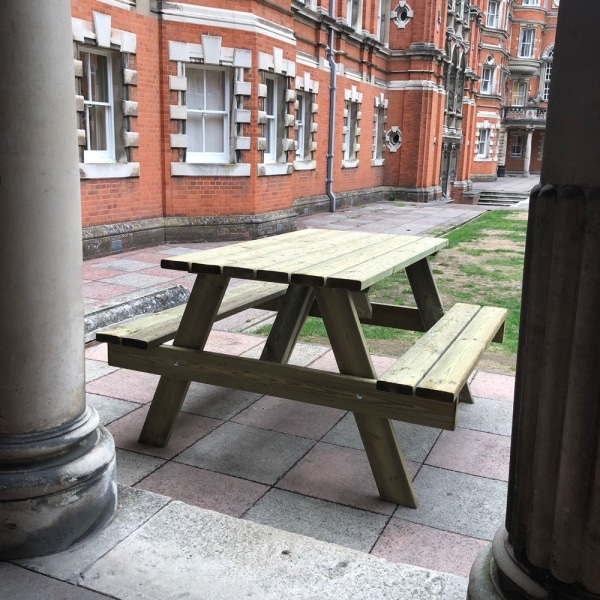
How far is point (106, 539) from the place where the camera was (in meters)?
2.36

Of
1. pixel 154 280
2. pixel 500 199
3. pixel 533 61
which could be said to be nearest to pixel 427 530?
pixel 154 280

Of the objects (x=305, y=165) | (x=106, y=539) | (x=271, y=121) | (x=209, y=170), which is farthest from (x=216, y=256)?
(x=305, y=165)

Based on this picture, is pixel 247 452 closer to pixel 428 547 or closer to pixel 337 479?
pixel 337 479

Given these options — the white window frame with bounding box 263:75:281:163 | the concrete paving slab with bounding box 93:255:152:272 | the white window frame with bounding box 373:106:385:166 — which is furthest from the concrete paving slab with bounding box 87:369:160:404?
Answer: the white window frame with bounding box 373:106:385:166

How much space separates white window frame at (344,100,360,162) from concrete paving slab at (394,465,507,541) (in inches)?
661

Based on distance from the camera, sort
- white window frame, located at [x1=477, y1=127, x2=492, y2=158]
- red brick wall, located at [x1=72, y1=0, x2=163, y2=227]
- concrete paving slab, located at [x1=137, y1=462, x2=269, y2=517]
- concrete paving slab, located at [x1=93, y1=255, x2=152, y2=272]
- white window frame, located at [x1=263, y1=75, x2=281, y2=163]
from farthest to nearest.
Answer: white window frame, located at [x1=477, y1=127, x2=492, y2=158] < white window frame, located at [x1=263, y1=75, x2=281, y2=163] < red brick wall, located at [x1=72, y1=0, x2=163, y2=227] < concrete paving slab, located at [x1=93, y1=255, x2=152, y2=272] < concrete paving slab, located at [x1=137, y1=462, x2=269, y2=517]

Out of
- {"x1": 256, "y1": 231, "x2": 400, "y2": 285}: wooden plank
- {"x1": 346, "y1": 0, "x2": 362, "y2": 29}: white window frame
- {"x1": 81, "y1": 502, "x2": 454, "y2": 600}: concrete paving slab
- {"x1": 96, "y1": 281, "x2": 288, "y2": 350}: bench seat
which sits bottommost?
{"x1": 81, "y1": 502, "x2": 454, "y2": 600}: concrete paving slab

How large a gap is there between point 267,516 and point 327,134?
15.7m

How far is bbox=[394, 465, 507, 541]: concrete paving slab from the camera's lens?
2.91m

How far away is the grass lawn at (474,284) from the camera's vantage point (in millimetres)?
5766

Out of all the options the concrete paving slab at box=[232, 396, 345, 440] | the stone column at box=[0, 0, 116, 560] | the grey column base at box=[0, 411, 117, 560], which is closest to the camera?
the stone column at box=[0, 0, 116, 560]

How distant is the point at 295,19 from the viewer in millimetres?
15266

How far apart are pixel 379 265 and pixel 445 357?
0.60 metres

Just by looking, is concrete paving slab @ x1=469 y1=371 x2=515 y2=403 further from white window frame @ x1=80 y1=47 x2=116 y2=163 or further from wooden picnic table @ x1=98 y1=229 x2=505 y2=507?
white window frame @ x1=80 y1=47 x2=116 y2=163
